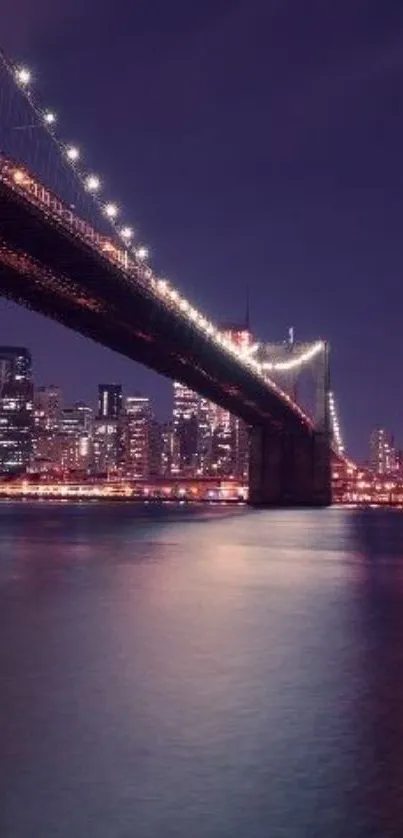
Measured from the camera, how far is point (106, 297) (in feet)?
142

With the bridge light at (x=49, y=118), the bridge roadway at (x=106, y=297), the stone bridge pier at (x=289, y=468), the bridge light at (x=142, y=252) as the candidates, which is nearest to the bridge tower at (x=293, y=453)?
the stone bridge pier at (x=289, y=468)

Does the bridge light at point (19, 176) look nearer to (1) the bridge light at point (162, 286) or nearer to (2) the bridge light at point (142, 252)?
(1) the bridge light at point (162, 286)

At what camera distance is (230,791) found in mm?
6738

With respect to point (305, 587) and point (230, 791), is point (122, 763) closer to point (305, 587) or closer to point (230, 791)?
point (230, 791)

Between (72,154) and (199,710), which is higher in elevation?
(72,154)

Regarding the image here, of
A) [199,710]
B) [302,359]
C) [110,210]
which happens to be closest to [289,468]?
[302,359]

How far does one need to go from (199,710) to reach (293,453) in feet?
251

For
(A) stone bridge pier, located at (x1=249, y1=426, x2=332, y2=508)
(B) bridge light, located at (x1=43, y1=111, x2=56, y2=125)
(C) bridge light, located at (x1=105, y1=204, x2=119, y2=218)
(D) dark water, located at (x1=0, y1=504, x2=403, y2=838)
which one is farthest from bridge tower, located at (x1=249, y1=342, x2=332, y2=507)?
(D) dark water, located at (x1=0, y1=504, x2=403, y2=838)

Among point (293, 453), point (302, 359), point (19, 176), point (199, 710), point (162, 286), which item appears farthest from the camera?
point (302, 359)

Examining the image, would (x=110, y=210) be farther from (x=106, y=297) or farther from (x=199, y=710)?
(x=199, y=710)

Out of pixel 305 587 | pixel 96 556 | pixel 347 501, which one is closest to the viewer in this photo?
pixel 305 587

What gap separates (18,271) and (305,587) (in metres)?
19.4

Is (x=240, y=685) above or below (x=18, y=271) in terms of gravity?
below

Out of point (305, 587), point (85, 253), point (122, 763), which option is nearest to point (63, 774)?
point (122, 763)
